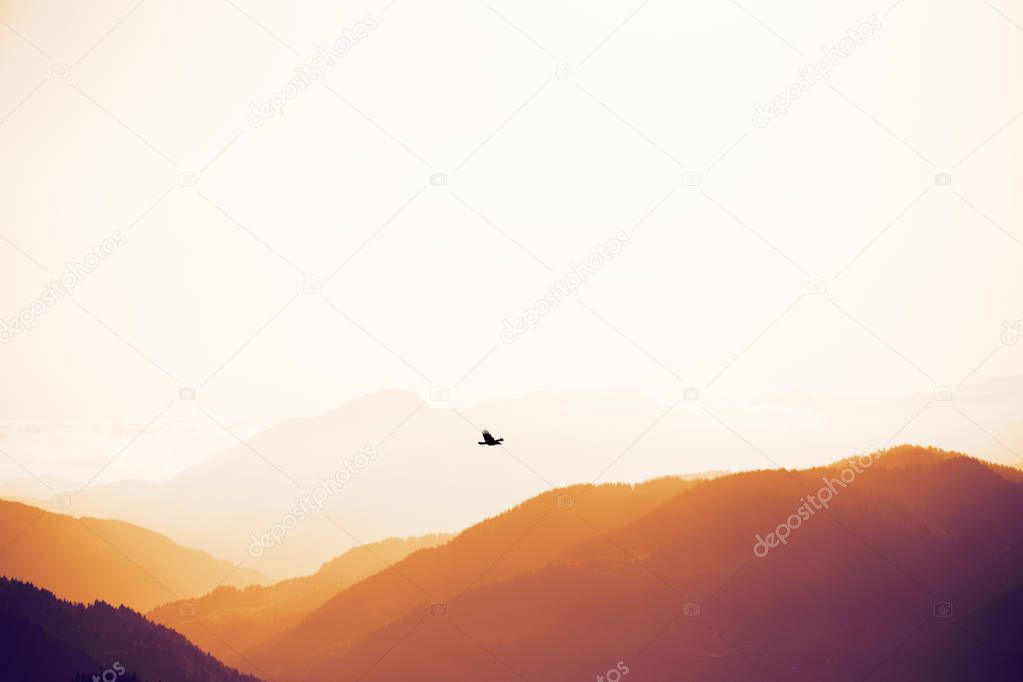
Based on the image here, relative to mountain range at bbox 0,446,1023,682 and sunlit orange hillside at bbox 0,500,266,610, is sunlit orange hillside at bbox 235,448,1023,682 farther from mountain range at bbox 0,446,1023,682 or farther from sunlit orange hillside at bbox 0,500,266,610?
sunlit orange hillside at bbox 0,500,266,610

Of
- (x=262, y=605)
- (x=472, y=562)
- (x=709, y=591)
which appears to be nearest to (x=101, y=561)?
(x=262, y=605)

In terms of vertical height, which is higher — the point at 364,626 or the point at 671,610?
the point at 671,610

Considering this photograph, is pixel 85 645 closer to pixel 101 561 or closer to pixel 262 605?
pixel 262 605

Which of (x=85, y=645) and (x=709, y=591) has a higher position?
(x=709, y=591)

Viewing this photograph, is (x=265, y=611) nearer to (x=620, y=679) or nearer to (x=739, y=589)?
(x=620, y=679)

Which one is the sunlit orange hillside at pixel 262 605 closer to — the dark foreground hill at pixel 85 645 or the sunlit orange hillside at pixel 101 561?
the sunlit orange hillside at pixel 101 561

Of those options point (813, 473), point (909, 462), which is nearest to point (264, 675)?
point (813, 473)

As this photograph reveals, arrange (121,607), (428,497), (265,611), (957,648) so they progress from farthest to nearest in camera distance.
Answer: (428,497) → (265,611) → (957,648) → (121,607)

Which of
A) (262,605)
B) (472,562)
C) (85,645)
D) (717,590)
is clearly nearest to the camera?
(85,645)
